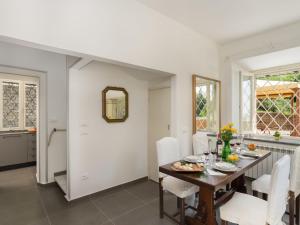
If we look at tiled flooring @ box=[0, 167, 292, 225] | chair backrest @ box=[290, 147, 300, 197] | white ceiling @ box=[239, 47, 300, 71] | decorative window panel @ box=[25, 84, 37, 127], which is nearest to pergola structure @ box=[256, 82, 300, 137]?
white ceiling @ box=[239, 47, 300, 71]

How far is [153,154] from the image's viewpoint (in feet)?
11.3

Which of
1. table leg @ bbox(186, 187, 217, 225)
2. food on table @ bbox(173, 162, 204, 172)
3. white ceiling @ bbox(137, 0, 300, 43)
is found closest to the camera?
table leg @ bbox(186, 187, 217, 225)

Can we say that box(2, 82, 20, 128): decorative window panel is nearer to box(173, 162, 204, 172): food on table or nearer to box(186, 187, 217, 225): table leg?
box(173, 162, 204, 172): food on table

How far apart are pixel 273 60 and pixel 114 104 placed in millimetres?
3047

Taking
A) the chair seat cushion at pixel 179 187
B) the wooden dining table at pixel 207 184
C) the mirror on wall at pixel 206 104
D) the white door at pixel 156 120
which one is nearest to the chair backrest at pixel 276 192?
the wooden dining table at pixel 207 184

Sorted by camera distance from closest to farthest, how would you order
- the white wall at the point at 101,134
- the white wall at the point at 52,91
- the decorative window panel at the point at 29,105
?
the white wall at the point at 101,134 → the white wall at the point at 52,91 → the decorative window panel at the point at 29,105

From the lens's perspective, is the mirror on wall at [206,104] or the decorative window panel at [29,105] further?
the decorative window panel at [29,105]

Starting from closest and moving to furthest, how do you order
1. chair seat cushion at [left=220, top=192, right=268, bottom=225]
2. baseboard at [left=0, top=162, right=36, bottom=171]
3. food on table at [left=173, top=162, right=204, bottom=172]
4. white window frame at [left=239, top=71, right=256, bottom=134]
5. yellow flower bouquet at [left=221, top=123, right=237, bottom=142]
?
chair seat cushion at [left=220, top=192, right=268, bottom=225] < food on table at [left=173, top=162, right=204, bottom=172] < yellow flower bouquet at [left=221, top=123, right=237, bottom=142] < white window frame at [left=239, top=71, right=256, bottom=134] < baseboard at [left=0, top=162, right=36, bottom=171]

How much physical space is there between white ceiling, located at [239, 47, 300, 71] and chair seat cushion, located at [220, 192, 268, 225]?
253 centimetres

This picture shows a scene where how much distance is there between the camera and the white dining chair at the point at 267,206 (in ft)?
4.33

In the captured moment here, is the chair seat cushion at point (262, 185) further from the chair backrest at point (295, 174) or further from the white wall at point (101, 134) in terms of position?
the white wall at point (101, 134)

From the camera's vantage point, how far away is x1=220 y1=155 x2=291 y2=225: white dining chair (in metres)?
1.32

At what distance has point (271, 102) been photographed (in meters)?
3.49

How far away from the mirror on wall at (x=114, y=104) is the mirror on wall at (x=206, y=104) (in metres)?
1.27
